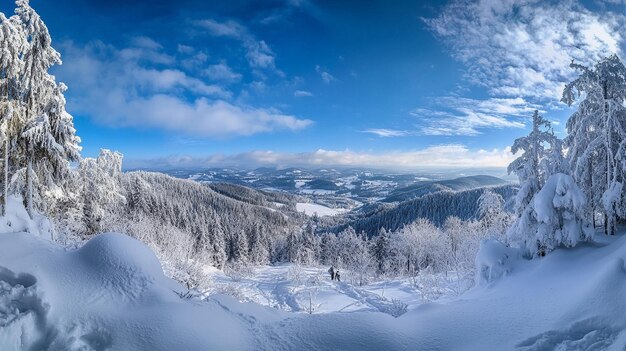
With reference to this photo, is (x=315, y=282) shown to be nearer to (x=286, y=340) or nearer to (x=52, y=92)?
(x=52, y=92)

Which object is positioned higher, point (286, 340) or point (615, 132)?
point (615, 132)

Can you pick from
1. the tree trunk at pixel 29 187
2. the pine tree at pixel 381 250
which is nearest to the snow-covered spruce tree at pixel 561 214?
the tree trunk at pixel 29 187

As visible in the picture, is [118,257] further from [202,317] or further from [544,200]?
[544,200]

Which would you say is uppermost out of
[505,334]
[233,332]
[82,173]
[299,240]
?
[82,173]

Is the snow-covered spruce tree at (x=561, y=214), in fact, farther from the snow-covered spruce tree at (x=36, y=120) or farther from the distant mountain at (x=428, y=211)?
the distant mountain at (x=428, y=211)

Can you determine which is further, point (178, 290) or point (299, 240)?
point (299, 240)

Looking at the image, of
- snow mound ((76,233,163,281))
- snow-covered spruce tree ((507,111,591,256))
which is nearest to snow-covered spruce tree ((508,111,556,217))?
snow-covered spruce tree ((507,111,591,256))

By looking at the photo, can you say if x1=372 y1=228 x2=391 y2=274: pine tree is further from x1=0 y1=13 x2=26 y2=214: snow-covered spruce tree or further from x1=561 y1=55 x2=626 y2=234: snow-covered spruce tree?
x1=0 y1=13 x2=26 y2=214: snow-covered spruce tree

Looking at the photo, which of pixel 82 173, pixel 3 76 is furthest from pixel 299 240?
pixel 3 76
